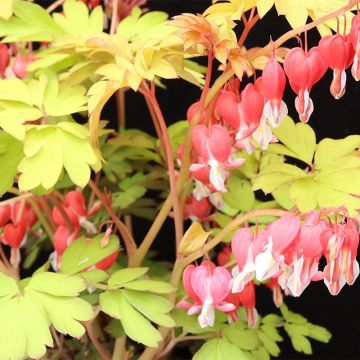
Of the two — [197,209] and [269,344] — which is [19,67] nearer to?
[197,209]

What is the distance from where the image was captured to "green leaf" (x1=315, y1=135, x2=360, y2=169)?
1.27 metres

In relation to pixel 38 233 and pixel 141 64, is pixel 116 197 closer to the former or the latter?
pixel 38 233

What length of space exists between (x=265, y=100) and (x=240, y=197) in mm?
401

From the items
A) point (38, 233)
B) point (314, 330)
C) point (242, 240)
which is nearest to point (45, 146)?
point (242, 240)

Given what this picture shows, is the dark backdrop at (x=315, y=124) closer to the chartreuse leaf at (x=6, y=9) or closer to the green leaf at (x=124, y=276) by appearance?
the chartreuse leaf at (x=6, y=9)

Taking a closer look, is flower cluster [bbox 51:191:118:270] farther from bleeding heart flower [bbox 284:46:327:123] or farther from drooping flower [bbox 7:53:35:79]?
bleeding heart flower [bbox 284:46:327:123]

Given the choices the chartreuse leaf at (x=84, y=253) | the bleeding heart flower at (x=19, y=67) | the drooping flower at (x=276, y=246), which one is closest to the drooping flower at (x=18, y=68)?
the bleeding heart flower at (x=19, y=67)

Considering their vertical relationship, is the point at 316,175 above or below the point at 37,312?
above

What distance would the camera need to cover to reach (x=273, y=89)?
1.07m

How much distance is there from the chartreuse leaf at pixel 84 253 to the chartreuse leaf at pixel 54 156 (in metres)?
0.16

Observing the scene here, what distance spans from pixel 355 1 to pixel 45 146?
20.6 inches

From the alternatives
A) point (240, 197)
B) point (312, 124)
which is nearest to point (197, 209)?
point (240, 197)

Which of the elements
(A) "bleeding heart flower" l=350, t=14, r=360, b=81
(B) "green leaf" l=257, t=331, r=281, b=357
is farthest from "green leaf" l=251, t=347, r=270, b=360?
(A) "bleeding heart flower" l=350, t=14, r=360, b=81

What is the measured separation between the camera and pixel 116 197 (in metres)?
1.62
